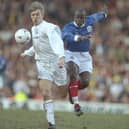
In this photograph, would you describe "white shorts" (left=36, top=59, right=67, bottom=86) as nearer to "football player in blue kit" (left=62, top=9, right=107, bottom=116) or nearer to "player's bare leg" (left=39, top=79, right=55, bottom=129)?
"player's bare leg" (left=39, top=79, right=55, bottom=129)

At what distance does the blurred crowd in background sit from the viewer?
832 inches

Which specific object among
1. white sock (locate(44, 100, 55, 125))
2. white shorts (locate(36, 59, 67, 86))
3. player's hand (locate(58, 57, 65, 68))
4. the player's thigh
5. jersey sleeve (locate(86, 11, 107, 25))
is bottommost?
white sock (locate(44, 100, 55, 125))

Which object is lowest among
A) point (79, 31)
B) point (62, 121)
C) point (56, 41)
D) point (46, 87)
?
point (62, 121)

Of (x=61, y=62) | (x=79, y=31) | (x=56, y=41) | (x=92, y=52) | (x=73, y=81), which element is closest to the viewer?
(x=61, y=62)

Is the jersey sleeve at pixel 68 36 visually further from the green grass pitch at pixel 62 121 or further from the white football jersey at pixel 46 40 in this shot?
the green grass pitch at pixel 62 121

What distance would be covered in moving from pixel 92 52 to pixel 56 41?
11.5 meters

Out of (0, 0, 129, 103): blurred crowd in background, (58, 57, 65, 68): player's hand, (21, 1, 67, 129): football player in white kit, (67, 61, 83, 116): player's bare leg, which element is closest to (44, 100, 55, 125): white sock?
(21, 1, 67, 129): football player in white kit

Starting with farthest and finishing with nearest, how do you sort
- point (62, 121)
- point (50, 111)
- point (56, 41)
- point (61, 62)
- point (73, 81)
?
point (73, 81) < point (62, 121) < point (50, 111) < point (56, 41) < point (61, 62)

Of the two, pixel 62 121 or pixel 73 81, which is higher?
pixel 73 81

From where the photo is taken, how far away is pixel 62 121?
14.1 meters

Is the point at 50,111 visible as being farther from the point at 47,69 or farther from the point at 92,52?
the point at 92,52

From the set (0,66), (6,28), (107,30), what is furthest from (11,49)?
(0,66)

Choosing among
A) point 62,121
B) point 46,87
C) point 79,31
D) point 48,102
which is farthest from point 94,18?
point 48,102

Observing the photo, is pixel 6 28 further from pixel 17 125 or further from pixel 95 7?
pixel 17 125
